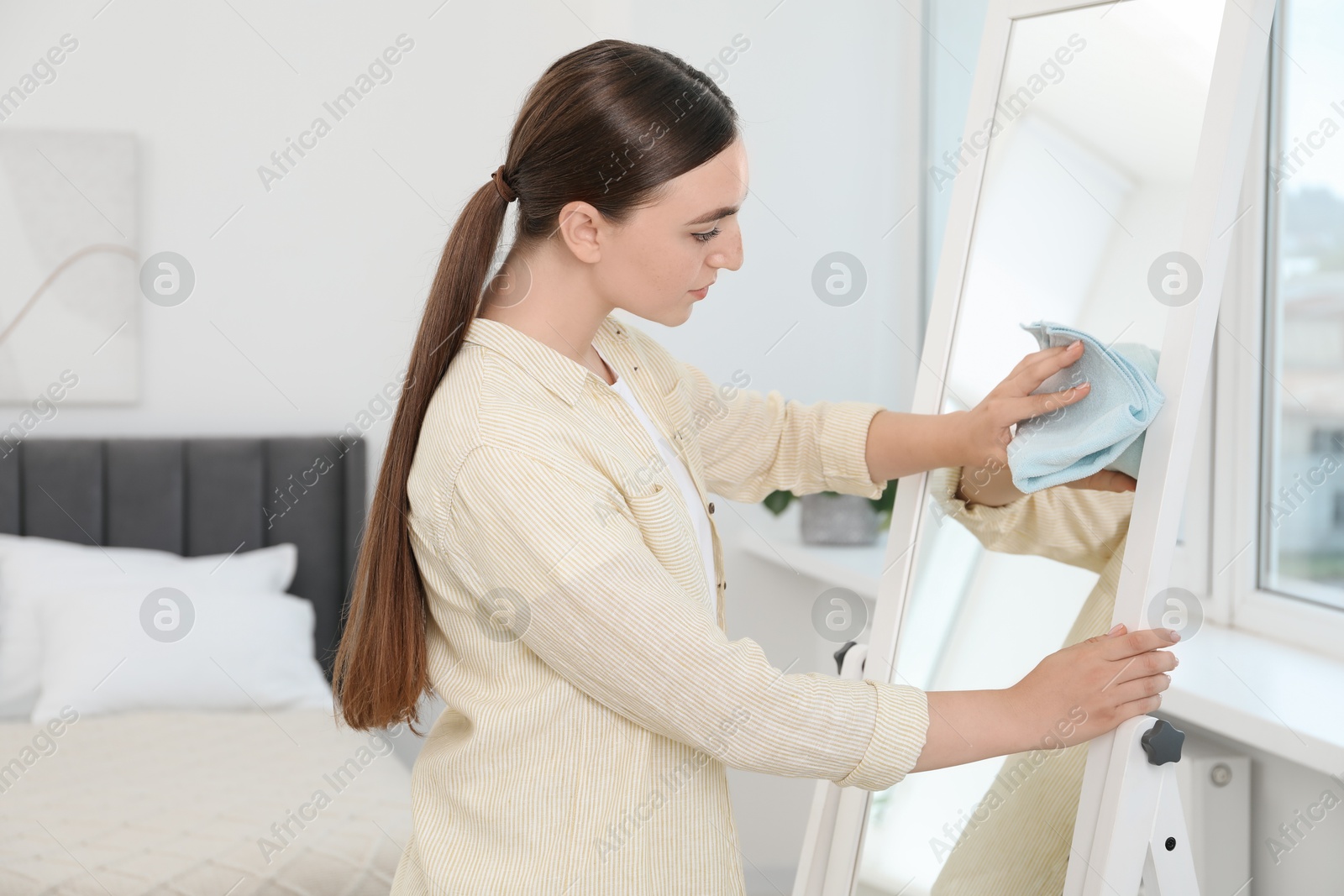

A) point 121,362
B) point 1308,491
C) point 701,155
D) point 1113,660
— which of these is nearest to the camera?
point 1113,660

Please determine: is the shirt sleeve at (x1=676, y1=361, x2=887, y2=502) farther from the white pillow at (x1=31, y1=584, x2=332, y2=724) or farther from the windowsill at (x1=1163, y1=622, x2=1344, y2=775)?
the white pillow at (x1=31, y1=584, x2=332, y2=724)

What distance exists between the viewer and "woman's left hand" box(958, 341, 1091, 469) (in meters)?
0.98

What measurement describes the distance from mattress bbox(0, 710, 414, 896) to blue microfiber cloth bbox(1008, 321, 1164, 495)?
4.40 feet

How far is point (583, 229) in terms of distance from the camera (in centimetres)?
103

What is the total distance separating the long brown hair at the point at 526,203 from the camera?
3.25 ft

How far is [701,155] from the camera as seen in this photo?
3.32ft

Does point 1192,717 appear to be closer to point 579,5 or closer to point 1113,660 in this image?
point 1113,660

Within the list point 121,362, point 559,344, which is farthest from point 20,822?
point 559,344

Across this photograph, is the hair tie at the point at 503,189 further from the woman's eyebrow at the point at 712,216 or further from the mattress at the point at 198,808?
the mattress at the point at 198,808

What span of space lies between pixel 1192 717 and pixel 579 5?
2.20m
